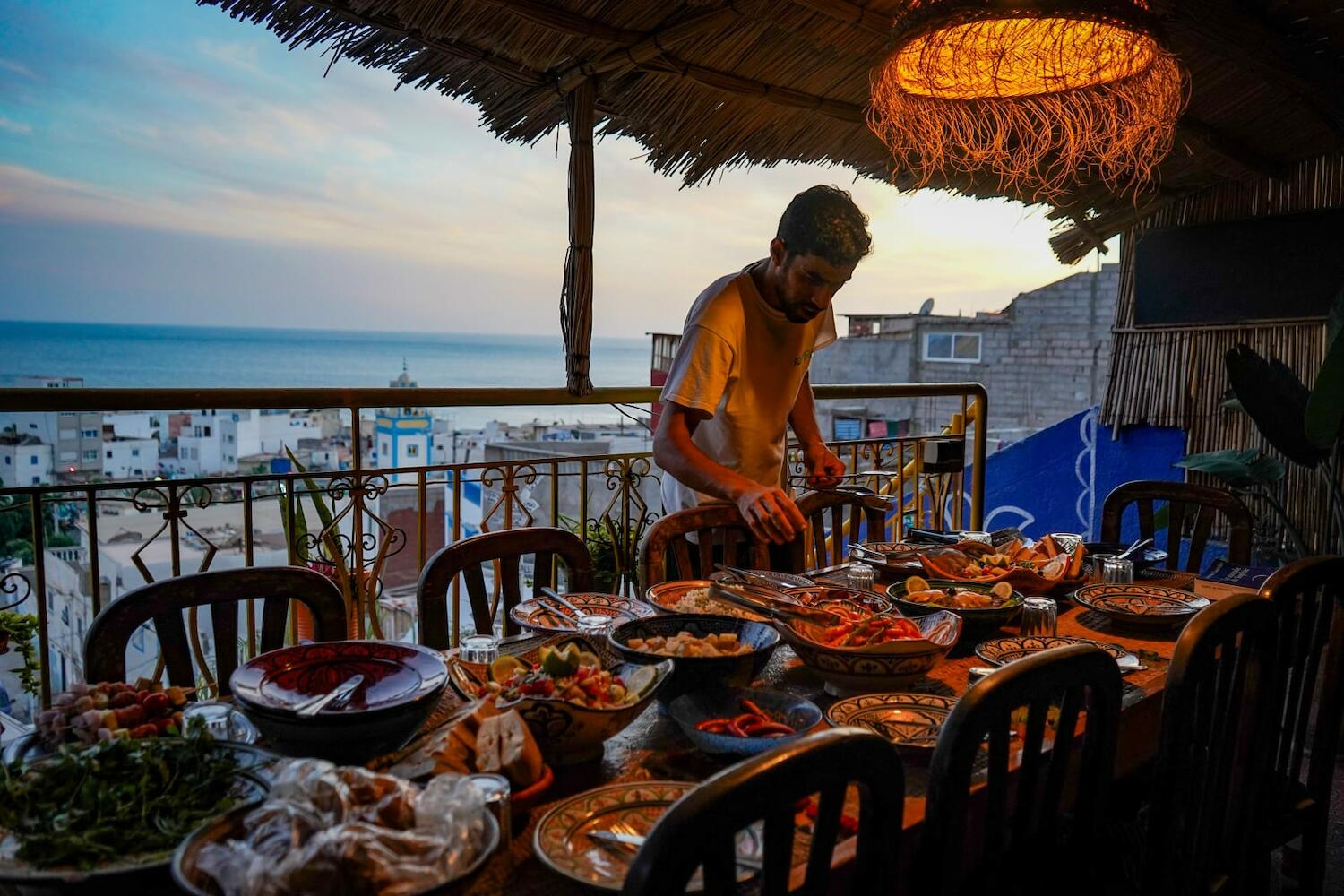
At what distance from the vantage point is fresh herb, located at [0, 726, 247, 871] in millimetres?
847

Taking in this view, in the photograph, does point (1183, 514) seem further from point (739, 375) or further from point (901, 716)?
point (901, 716)

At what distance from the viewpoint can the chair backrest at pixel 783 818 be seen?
26.2 inches

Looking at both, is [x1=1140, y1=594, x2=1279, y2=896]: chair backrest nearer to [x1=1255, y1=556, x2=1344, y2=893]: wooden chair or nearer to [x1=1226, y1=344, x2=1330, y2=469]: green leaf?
[x1=1255, y1=556, x2=1344, y2=893]: wooden chair

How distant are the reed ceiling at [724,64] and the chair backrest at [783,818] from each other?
2.55m

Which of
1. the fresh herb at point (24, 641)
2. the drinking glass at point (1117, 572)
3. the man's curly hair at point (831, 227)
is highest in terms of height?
the man's curly hair at point (831, 227)

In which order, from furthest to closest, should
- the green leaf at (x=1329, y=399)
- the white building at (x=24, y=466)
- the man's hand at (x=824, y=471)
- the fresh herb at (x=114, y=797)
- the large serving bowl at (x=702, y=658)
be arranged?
the green leaf at (x=1329, y=399) → the man's hand at (x=824, y=471) → the white building at (x=24, y=466) → the large serving bowl at (x=702, y=658) → the fresh herb at (x=114, y=797)

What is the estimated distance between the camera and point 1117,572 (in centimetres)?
225

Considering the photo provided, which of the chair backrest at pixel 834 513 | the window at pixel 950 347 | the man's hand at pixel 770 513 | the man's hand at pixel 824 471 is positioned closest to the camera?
the man's hand at pixel 770 513

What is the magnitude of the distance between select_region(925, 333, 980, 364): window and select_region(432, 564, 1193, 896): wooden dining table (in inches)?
449

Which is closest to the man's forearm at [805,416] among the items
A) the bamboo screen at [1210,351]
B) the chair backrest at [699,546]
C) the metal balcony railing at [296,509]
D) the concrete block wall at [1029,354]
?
the chair backrest at [699,546]

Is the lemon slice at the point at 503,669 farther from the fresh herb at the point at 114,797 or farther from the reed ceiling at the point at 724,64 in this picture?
the reed ceiling at the point at 724,64

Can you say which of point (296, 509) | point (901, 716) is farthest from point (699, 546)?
point (296, 509)

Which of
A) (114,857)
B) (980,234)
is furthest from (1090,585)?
(980,234)

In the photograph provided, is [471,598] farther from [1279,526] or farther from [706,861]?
[1279,526]
